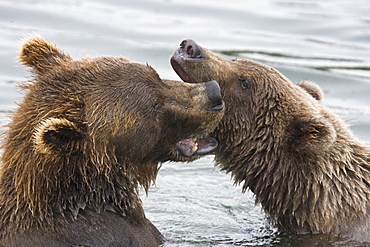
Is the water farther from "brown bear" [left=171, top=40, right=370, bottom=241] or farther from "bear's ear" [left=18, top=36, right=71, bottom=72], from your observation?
"bear's ear" [left=18, top=36, right=71, bottom=72]

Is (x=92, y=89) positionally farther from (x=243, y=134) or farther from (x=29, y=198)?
(x=243, y=134)

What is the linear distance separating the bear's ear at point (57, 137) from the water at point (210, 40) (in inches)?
136

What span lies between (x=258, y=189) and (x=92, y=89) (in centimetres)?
260

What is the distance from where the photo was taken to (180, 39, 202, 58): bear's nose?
819 cm

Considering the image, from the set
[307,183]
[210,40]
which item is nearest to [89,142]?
[307,183]

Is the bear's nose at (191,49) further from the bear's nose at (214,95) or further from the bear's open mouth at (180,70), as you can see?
the bear's nose at (214,95)

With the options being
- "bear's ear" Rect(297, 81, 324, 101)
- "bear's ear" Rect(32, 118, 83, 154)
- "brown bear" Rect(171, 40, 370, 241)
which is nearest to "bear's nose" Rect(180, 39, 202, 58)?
"brown bear" Rect(171, 40, 370, 241)

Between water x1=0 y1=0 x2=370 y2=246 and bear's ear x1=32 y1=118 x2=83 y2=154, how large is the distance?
3466 millimetres

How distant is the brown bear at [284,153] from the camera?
8242 millimetres

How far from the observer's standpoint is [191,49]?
821 cm

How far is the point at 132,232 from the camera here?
24.3ft

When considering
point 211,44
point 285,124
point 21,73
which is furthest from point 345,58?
point 285,124

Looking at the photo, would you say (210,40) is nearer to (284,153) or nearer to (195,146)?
(284,153)

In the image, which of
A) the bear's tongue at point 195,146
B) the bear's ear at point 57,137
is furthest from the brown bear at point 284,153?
the bear's ear at point 57,137
